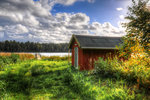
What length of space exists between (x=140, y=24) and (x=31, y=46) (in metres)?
71.2

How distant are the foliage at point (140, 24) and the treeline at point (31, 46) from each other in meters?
61.1

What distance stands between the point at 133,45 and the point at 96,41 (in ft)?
19.7

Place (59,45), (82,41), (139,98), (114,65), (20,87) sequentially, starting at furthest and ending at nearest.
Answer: (59,45), (82,41), (114,65), (20,87), (139,98)

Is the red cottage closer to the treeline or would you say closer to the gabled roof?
the gabled roof

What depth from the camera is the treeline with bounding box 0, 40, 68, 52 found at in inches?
2581

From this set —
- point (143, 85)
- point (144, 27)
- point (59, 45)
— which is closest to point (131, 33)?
point (144, 27)

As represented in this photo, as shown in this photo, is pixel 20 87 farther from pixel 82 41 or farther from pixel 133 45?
pixel 82 41

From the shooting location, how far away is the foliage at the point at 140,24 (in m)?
4.36

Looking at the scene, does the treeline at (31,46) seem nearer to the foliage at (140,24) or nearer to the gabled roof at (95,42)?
the gabled roof at (95,42)

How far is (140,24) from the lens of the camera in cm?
464

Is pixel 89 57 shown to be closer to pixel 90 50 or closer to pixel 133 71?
pixel 90 50

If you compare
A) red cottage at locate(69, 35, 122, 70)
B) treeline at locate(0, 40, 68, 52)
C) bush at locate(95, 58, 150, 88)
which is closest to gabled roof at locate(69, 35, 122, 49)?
red cottage at locate(69, 35, 122, 70)

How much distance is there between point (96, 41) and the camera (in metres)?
10.6

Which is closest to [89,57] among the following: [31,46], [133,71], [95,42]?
[95,42]
